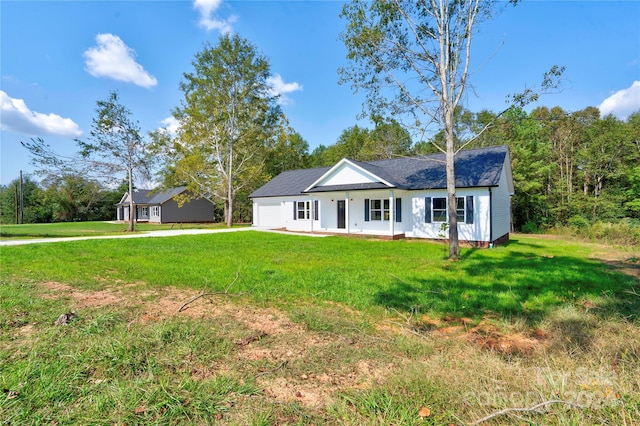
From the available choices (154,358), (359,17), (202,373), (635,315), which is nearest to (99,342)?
(154,358)

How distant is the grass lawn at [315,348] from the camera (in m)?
2.40

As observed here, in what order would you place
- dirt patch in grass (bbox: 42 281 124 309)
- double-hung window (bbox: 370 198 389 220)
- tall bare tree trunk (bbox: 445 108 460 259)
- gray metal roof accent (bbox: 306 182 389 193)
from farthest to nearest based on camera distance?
double-hung window (bbox: 370 198 389 220)
gray metal roof accent (bbox: 306 182 389 193)
tall bare tree trunk (bbox: 445 108 460 259)
dirt patch in grass (bbox: 42 281 124 309)

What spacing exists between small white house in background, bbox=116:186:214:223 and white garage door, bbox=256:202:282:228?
47.8 ft

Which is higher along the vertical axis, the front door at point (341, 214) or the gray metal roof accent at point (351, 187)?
the gray metal roof accent at point (351, 187)

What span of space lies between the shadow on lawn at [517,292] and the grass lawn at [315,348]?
5cm

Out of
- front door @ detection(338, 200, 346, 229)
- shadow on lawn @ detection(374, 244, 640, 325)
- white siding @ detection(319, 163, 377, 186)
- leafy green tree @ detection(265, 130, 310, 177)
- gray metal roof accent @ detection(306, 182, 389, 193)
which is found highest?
leafy green tree @ detection(265, 130, 310, 177)

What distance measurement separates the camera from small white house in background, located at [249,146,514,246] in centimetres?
1458

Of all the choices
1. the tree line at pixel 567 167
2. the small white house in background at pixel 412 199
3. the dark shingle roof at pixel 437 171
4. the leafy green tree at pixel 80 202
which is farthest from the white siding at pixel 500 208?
the leafy green tree at pixel 80 202

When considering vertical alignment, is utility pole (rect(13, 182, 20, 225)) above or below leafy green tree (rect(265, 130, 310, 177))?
below

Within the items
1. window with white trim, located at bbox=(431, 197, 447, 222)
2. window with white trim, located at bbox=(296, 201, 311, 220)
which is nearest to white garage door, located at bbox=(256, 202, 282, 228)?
window with white trim, located at bbox=(296, 201, 311, 220)

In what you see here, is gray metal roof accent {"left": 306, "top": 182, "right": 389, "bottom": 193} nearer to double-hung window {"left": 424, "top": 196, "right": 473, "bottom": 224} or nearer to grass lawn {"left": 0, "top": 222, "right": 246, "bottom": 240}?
double-hung window {"left": 424, "top": 196, "right": 473, "bottom": 224}

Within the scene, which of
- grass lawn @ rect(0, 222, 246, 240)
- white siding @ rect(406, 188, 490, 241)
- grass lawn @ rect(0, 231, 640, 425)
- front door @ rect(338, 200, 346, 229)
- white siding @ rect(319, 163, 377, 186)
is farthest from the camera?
front door @ rect(338, 200, 346, 229)

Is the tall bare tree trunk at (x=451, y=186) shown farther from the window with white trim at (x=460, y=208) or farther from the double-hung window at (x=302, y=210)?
the double-hung window at (x=302, y=210)

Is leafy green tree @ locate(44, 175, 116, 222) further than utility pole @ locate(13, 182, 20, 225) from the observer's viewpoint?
Yes
